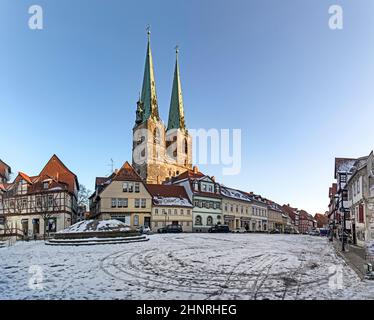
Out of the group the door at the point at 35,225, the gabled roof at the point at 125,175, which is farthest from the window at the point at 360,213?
the door at the point at 35,225

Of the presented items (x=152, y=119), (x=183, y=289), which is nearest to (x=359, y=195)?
(x=183, y=289)

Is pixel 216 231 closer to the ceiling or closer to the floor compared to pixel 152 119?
closer to the floor

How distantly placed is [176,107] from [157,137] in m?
10.4

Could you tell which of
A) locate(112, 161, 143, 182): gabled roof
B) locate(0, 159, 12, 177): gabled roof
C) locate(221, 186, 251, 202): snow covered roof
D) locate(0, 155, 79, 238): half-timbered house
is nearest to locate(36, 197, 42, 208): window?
locate(0, 155, 79, 238): half-timbered house

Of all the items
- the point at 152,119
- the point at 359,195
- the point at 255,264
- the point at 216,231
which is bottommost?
the point at 216,231

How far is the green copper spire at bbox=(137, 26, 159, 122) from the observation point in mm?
83812

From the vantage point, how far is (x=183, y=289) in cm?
879

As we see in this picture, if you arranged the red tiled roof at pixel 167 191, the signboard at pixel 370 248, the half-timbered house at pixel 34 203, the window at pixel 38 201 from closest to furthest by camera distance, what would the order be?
the signboard at pixel 370 248 → the window at pixel 38 201 → the half-timbered house at pixel 34 203 → the red tiled roof at pixel 167 191

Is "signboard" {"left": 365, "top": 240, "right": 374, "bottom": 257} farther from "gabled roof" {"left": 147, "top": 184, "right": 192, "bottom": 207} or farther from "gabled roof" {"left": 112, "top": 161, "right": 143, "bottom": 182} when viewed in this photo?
"gabled roof" {"left": 147, "top": 184, "right": 192, "bottom": 207}

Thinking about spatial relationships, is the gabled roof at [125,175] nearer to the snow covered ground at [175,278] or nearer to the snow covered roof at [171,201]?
the snow covered roof at [171,201]

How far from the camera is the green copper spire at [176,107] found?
87812mm

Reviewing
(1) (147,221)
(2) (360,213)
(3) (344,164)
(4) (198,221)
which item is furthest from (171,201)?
(2) (360,213)
